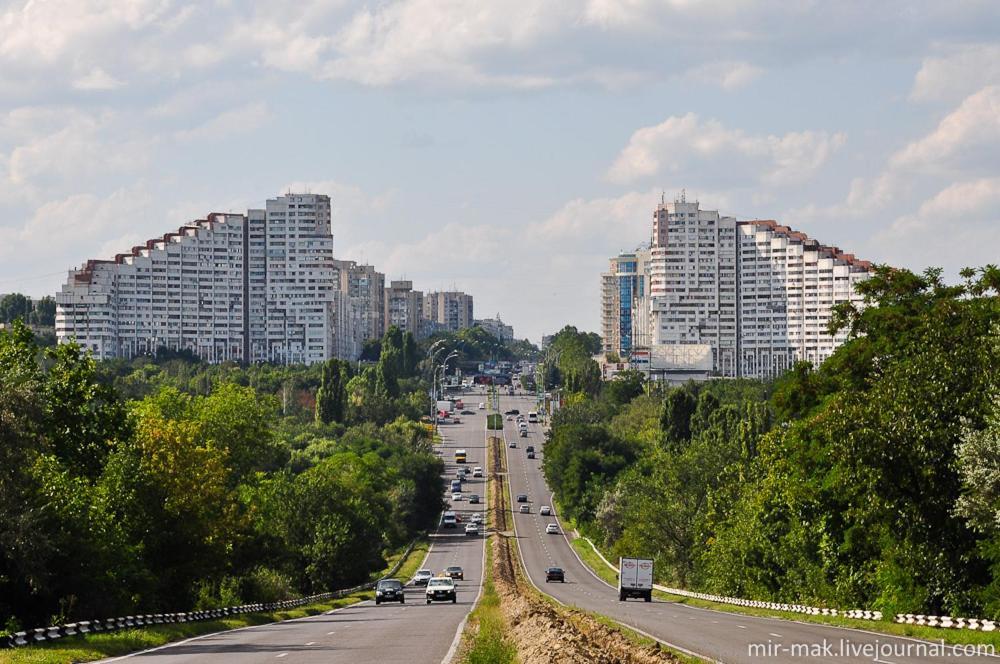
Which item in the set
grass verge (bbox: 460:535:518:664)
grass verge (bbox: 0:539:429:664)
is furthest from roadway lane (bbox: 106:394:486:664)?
grass verge (bbox: 0:539:429:664)

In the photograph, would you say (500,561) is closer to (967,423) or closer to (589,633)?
(967,423)

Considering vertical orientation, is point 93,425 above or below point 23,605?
above

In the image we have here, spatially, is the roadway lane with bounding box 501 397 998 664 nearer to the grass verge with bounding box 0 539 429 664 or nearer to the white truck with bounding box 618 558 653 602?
the white truck with bounding box 618 558 653 602

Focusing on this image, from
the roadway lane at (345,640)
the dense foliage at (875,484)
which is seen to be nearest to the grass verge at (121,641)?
the roadway lane at (345,640)

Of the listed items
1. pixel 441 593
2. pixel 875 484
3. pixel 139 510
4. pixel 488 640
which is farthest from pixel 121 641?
pixel 441 593

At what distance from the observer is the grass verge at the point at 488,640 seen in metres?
29.2

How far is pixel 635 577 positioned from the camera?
7238 centimetres

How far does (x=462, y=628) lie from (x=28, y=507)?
1267 centimetres

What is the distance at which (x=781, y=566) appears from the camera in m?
75.3

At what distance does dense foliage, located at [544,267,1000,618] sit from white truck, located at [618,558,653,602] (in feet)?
18.7

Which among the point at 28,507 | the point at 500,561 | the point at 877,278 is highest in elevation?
the point at 877,278

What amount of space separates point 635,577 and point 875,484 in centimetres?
2583

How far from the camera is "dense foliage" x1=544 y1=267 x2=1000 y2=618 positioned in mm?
46969

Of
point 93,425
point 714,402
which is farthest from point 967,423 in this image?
point 714,402
